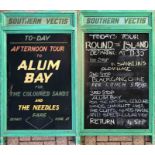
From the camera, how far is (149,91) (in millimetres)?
7910

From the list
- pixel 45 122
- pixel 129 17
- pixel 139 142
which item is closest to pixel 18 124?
pixel 45 122

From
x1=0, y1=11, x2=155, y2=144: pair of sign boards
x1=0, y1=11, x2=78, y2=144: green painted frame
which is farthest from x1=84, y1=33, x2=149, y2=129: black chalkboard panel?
x1=0, y1=11, x2=78, y2=144: green painted frame

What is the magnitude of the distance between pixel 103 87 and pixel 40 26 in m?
1.46

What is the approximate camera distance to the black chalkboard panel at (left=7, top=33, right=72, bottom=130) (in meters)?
7.89

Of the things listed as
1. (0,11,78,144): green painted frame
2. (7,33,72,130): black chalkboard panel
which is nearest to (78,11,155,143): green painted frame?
(0,11,78,144): green painted frame

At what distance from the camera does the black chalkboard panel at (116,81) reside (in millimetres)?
7895

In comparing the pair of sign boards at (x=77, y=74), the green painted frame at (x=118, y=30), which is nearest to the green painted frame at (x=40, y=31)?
the pair of sign boards at (x=77, y=74)

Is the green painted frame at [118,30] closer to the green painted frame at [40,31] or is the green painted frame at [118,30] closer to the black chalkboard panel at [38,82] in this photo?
the green painted frame at [40,31]

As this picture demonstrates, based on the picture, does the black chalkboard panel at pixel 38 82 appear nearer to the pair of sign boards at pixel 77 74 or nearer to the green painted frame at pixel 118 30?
the pair of sign boards at pixel 77 74

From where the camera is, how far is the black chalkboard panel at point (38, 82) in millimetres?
7895

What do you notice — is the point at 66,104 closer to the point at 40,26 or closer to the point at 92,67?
the point at 92,67

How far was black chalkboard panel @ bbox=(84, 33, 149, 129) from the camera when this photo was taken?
25.9 feet

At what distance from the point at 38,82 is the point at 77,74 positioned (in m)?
0.67

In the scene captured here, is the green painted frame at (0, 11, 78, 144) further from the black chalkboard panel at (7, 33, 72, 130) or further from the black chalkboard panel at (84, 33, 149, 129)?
the black chalkboard panel at (84, 33, 149, 129)
